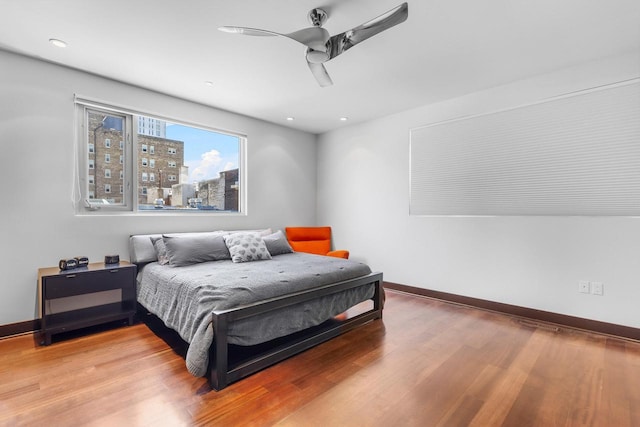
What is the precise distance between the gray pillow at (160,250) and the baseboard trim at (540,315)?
3.21m

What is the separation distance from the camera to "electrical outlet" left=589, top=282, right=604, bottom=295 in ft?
9.56

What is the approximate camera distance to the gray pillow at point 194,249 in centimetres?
315

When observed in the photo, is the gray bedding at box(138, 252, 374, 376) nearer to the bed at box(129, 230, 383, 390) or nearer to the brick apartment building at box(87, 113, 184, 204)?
the bed at box(129, 230, 383, 390)

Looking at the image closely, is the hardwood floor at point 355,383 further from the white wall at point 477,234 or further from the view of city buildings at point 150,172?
the view of city buildings at point 150,172

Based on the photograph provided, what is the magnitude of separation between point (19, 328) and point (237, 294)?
2.39 meters

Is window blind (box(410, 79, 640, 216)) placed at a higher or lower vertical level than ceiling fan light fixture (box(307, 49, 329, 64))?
lower

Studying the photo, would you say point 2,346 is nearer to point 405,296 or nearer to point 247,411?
point 247,411

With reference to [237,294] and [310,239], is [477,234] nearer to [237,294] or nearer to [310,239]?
[310,239]

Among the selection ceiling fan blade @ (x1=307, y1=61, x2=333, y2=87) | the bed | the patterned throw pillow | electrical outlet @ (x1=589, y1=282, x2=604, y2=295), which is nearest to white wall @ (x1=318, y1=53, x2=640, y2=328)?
electrical outlet @ (x1=589, y1=282, x2=604, y2=295)

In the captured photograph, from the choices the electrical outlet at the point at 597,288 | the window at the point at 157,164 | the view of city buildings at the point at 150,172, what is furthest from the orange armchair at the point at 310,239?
the electrical outlet at the point at 597,288

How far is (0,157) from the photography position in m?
2.74

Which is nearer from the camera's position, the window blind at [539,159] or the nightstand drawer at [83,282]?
the nightstand drawer at [83,282]

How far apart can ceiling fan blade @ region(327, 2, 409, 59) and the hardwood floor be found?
2.41 metres

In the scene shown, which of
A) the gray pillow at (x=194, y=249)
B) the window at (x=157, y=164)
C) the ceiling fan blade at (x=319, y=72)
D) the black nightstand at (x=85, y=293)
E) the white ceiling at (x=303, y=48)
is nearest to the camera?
A: the white ceiling at (x=303, y=48)
